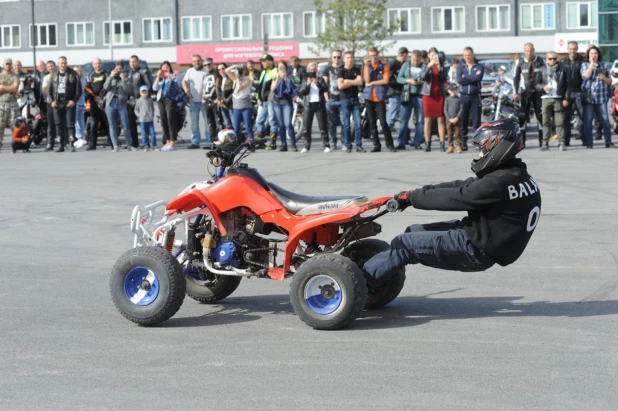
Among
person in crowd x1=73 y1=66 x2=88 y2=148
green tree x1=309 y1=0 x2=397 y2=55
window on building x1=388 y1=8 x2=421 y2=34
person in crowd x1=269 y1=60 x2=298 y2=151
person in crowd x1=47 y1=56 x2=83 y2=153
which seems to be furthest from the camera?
window on building x1=388 y1=8 x2=421 y2=34

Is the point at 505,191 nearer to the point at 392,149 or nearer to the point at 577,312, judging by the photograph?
the point at 577,312

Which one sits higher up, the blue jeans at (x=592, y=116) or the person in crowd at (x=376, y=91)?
the person in crowd at (x=376, y=91)

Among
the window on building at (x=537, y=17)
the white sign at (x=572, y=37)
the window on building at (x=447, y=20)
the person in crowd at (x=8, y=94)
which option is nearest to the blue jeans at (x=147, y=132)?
the person in crowd at (x=8, y=94)

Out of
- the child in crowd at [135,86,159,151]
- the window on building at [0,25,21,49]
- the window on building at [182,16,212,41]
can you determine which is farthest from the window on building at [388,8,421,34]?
the child in crowd at [135,86,159,151]

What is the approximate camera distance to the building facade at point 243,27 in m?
64.4

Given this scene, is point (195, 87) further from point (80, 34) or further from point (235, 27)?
point (80, 34)

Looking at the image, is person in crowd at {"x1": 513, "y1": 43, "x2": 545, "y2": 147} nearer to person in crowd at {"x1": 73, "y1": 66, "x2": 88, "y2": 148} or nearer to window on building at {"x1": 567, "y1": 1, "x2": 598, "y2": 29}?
person in crowd at {"x1": 73, "y1": 66, "x2": 88, "y2": 148}

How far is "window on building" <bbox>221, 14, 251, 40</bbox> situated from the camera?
222ft

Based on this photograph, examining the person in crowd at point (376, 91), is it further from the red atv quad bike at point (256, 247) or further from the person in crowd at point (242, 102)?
the red atv quad bike at point (256, 247)

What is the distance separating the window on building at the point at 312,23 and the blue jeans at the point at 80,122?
140ft

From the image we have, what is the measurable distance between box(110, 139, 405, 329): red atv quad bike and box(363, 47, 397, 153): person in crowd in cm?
1309

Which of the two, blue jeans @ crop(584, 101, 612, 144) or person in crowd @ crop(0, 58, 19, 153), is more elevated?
person in crowd @ crop(0, 58, 19, 153)

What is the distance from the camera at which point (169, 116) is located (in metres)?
23.4

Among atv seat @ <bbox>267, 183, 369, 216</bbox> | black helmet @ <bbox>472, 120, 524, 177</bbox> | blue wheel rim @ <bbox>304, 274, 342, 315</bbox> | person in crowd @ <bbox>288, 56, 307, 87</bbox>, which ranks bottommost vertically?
A: blue wheel rim @ <bbox>304, 274, 342, 315</bbox>
